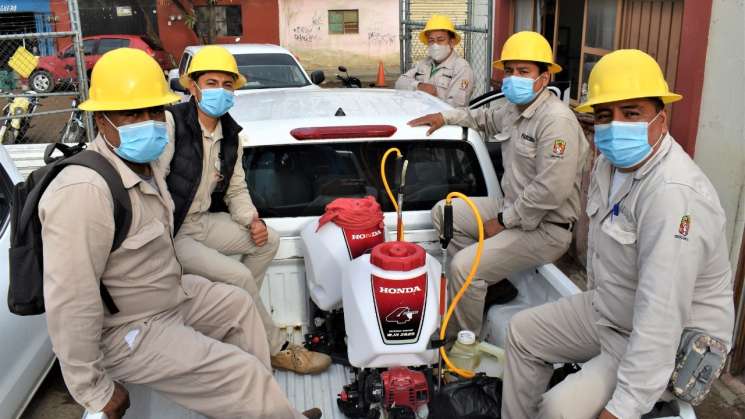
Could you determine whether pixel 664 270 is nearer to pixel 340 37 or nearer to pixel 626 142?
→ pixel 626 142

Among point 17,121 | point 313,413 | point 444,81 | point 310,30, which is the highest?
point 310,30

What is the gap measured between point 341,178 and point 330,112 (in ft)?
1.46

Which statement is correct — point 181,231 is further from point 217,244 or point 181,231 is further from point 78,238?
point 78,238

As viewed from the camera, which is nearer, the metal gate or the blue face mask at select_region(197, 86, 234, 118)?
the blue face mask at select_region(197, 86, 234, 118)

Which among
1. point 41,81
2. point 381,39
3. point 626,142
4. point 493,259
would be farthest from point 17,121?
point 381,39

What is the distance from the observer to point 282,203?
11.8 feet

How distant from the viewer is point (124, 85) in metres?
2.55

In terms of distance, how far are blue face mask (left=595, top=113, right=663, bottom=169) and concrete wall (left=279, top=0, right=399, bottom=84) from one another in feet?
71.8

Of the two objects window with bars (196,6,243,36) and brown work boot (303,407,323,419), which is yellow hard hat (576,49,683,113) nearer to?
brown work boot (303,407,323,419)

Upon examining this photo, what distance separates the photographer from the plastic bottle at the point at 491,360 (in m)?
3.28

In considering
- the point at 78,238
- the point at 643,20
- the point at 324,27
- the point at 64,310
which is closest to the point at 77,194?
the point at 78,238

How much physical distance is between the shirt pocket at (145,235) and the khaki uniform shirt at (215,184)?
87 centimetres

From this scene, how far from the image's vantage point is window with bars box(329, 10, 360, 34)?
2441 cm

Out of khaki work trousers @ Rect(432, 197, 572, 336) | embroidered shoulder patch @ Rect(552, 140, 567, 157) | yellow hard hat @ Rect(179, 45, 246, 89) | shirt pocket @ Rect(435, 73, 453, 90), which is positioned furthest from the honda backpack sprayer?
shirt pocket @ Rect(435, 73, 453, 90)
